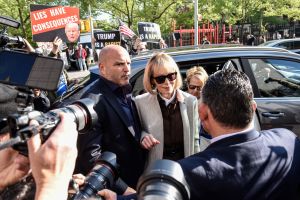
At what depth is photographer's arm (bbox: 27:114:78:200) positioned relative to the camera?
1156 mm

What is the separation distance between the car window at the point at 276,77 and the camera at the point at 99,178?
109 inches

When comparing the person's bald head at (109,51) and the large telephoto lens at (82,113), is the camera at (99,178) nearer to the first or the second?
the large telephoto lens at (82,113)

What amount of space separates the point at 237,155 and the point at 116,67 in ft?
5.86

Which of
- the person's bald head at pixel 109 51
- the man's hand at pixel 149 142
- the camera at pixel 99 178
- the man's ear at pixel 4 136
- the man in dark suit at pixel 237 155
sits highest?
the person's bald head at pixel 109 51

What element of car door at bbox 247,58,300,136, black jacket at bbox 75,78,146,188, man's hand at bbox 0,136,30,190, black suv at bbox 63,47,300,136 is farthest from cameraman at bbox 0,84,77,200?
car door at bbox 247,58,300,136

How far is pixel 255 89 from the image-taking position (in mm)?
4367

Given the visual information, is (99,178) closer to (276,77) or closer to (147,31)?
(276,77)

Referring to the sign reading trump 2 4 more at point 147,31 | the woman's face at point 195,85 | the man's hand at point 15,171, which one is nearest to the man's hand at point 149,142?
the woman's face at point 195,85

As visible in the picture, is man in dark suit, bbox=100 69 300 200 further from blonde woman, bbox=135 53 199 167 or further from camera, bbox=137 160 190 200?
blonde woman, bbox=135 53 199 167

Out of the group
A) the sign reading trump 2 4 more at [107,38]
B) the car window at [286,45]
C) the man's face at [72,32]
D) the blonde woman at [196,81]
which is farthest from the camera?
the car window at [286,45]

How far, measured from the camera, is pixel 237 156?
171 centimetres

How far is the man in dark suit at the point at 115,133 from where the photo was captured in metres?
2.82

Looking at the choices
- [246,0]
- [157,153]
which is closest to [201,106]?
[157,153]

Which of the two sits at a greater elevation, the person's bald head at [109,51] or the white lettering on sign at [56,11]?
the white lettering on sign at [56,11]
